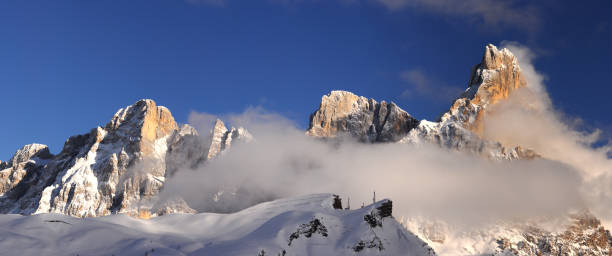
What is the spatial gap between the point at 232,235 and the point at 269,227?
20.9 ft

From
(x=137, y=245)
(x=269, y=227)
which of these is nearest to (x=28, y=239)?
(x=137, y=245)

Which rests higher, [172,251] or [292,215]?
[292,215]

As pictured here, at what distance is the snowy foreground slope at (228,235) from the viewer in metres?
101

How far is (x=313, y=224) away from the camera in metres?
111

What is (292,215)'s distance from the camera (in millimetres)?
114750

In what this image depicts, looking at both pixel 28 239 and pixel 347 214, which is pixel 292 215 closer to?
pixel 347 214

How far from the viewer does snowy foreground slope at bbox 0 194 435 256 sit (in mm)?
101312

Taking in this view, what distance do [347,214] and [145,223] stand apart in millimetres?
36024

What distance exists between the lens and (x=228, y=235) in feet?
372

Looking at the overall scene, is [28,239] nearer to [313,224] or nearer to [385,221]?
[313,224]

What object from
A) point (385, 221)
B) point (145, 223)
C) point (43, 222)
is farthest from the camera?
point (145, 223)

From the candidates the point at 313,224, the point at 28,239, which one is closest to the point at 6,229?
the point at 28,239

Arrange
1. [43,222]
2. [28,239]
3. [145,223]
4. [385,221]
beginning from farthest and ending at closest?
[145,223]
[385,221]
[43,222]
[28,239]

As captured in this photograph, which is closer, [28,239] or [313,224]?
[28,239]
